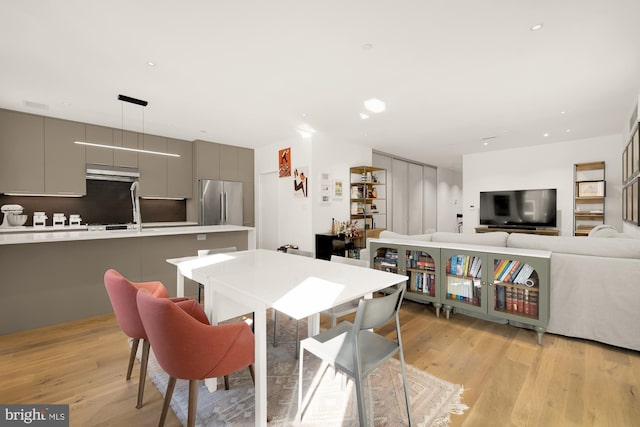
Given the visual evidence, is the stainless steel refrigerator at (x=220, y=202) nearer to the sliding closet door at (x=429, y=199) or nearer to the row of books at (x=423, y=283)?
the row of books at (x=423, y=283)

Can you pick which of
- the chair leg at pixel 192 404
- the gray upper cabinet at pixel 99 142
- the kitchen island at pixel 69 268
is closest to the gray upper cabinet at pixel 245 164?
the gray upper cabinet at pixel 99 142

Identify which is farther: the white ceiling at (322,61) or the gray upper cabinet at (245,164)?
the gray upper cabinet at (245,164)

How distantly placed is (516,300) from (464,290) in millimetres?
446

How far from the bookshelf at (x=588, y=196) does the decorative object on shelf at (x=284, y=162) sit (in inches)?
230

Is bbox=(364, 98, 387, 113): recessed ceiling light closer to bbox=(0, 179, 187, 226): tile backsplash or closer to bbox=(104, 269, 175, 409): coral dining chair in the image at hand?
bbox=(104, 269, 175, 409): coral dining chair

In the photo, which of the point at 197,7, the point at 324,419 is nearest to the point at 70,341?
the point at 324,419

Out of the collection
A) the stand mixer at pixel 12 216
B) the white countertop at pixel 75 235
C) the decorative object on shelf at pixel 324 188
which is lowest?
the white countertop at pixel 75 235

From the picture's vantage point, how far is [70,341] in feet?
8.41

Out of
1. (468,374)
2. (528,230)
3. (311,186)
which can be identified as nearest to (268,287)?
(468,374)

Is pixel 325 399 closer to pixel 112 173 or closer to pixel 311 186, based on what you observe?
pixel 311 186

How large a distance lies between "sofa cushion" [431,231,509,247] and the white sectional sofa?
13.6 inches

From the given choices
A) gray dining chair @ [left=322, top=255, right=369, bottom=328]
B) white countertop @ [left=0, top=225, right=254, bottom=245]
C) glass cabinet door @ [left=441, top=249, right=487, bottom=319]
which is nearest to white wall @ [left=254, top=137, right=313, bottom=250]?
white countertop @ [left=0, top=225, right=254, bottom=245]

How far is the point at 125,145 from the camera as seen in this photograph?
16.4ft

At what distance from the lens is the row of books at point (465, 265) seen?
285 centimetres
